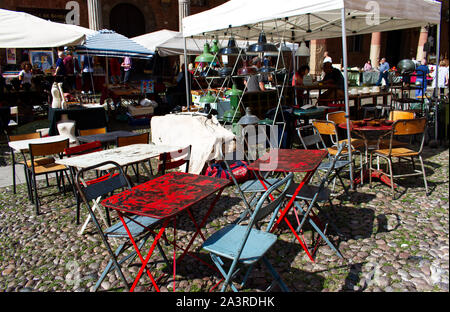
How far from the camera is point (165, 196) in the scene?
2.76 meters

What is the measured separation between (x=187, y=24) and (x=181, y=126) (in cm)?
280

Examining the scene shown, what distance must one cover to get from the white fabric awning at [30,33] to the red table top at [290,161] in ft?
20.1

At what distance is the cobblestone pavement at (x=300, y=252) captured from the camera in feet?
9.62

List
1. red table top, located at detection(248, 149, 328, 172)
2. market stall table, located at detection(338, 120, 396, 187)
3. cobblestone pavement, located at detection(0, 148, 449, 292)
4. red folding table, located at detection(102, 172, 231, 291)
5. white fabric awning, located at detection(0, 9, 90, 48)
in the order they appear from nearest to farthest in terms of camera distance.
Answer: red folding table, located at detection(102, 172, 231, 291) → cobblestone pavement, located at detection(0, 148, 449, 292) → red table top, located at detection(248, 149, 328, 172) → market stall table, located at detection(338, 120, 396, 187) → white fabric awning, located at detection(0, 9, 90, 48)

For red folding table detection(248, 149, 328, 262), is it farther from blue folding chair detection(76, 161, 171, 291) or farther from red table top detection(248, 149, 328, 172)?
blue folding chair detection(76, 161, 171, 291)

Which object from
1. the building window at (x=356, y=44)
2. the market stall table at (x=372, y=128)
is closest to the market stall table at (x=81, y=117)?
the market stall table at (x=372, y=128)

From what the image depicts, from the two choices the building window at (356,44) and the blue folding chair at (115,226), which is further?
the building window at (356,44)

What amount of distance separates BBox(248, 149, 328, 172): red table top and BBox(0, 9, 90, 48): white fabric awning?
6.14 m

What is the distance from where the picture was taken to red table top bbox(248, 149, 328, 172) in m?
3.38

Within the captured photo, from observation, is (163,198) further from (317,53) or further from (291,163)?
(317,53)

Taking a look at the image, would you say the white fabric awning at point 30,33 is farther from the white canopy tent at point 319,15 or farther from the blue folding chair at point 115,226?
the blue folding chair at point 115,226

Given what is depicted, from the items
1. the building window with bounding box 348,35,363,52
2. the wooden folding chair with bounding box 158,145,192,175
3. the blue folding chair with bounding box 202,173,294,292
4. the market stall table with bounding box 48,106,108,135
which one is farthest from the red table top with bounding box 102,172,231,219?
the building window with bounding box 348,35,363,52

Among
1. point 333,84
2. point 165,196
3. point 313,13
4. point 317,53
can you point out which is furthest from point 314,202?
point 317,53
